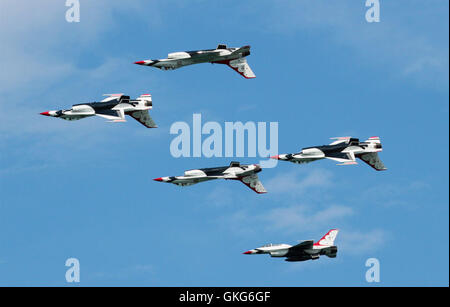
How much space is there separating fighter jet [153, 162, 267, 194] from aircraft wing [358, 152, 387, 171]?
17.5 meters

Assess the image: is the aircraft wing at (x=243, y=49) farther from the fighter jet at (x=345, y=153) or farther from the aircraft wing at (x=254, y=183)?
the aircraft wing at (x=254, y=183)

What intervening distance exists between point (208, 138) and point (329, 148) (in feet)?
74.6

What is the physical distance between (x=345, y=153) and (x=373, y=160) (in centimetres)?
628

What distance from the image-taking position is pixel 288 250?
174 meters

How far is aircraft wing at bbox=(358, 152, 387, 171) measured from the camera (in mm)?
183625

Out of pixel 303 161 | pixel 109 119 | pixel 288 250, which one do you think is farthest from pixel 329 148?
pixel 109 119

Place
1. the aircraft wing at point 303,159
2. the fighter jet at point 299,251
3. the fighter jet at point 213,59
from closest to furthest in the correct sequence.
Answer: the fighter jet at point 299,251 < the aircraft wing at point 303,159 < the fighter jet at point 213,59

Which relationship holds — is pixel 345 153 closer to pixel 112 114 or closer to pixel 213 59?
pixel 213 59

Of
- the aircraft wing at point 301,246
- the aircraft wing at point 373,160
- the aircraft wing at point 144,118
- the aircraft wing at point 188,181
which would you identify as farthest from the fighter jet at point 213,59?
the aircraft wing at point 301,246

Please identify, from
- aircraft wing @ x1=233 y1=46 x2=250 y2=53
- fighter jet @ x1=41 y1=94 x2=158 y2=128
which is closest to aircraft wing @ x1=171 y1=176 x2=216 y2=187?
fighter jet @ x1=41 y1=94 x2=158 y2=128

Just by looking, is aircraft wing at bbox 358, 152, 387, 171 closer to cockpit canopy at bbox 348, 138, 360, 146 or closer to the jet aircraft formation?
the jet aircraft formation

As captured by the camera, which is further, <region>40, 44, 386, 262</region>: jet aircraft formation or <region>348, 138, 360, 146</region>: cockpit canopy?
<region>348, 138, 360, 146</region>: cockpit canopy

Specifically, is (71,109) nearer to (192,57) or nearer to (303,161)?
(192,57)

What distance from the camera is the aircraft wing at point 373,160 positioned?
602 ft
